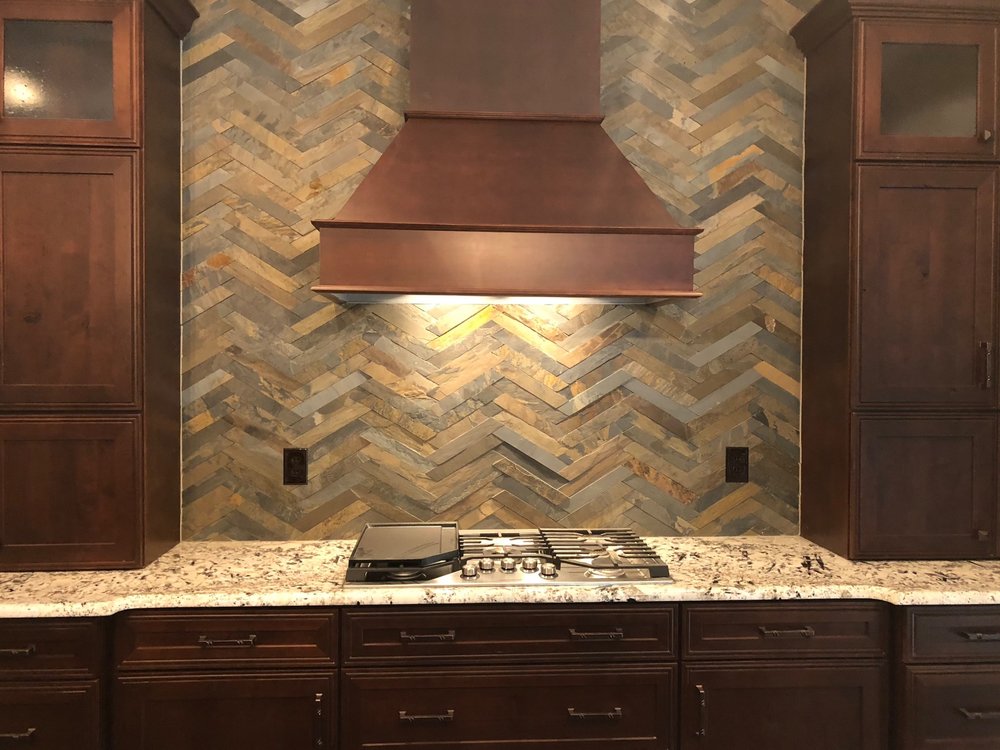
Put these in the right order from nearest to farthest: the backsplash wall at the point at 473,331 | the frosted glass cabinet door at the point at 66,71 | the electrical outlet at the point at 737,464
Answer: the frosted glass cabinet door at the point at 66,71
the backsplash wall at the point at 473,331
the electrical outlet at the point at 737,464

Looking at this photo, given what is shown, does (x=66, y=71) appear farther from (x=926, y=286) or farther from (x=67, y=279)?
(x=926, y=286)

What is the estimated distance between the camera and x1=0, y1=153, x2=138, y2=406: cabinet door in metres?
1.91

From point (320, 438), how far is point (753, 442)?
5.15ft

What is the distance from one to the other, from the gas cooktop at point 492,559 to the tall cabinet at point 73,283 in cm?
71

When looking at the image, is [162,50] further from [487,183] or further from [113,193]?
[487,183]

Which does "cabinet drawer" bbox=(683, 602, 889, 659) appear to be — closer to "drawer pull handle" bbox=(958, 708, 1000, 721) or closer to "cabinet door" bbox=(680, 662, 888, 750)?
"cabinet door" bbox=(680, 662, 888, 750)

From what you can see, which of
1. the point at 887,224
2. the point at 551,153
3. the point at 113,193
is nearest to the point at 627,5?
the point at 551,153

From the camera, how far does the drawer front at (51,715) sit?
1698 millimetres

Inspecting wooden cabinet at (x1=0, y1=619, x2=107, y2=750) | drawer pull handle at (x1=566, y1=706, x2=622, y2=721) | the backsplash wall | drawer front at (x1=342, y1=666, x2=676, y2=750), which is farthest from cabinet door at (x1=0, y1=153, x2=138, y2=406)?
drawer pull handle at (x1=566, y1=706, x2=622, y2=721)

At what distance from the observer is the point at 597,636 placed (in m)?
1.81

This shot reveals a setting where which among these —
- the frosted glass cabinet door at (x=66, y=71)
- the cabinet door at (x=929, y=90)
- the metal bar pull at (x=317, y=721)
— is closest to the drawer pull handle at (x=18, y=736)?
the metal bar pull at (x=317, y=721)

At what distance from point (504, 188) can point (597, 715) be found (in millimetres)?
1484

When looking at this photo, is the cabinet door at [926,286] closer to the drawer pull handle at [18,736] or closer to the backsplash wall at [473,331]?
the backsplash wall at [473,331]

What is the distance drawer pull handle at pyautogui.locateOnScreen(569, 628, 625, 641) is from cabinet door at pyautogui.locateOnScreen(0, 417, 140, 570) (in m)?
1.30
